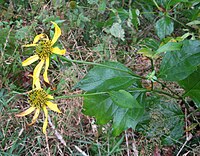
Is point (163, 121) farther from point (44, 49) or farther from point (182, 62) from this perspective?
point (44, 49)

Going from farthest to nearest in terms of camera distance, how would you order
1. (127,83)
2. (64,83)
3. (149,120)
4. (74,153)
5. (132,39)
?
(132,39)
(64,83)
(74,153)
(149,120)
(127,83)

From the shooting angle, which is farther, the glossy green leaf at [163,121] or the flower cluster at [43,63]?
the glossy green leaf at [163,121]

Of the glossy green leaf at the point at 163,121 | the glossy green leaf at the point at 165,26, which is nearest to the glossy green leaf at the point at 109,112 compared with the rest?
the glossy green leaf at the point at 163,121

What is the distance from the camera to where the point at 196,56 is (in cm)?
115

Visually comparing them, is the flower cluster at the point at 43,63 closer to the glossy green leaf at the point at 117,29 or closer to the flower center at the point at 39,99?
the flower center at the point at 39,99

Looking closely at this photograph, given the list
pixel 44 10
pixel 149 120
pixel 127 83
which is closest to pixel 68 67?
pixel 44 10

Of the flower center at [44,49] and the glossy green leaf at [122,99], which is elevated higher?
the flower center at [44,49]

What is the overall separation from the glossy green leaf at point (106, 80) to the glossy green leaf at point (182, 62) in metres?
0.11

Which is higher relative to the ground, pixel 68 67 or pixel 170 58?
pixel 170 58

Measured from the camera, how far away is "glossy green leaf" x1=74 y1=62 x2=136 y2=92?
1.13 metres

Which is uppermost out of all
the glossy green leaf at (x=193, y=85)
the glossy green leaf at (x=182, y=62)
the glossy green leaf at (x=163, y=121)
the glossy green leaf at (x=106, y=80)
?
the glossy green leaf at (x=182, y=62)

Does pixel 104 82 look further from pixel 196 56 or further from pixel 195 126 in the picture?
pixel 195 126

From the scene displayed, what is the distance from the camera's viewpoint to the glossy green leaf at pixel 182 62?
1143mm

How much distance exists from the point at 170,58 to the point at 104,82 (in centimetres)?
22
